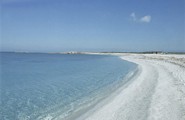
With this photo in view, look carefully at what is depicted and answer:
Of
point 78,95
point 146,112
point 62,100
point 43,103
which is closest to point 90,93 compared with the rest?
point 78,95

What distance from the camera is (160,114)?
10.1 metres

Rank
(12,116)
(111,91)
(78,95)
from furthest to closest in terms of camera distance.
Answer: (111,91), (78,95), (12,116)

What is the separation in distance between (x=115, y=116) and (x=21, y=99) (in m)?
6.80

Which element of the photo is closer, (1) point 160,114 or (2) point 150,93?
(1) point 160,114

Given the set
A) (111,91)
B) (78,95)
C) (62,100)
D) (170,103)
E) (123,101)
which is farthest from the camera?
(111,91)

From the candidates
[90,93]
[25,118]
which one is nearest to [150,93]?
[90,93]

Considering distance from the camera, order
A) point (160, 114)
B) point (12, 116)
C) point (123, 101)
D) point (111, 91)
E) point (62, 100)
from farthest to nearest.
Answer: point (111, 91) < point (62, 100) < point (123, 101) < point (12, 116) < point (160, 114)

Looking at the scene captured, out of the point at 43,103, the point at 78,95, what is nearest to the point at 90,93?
the point at 78,95

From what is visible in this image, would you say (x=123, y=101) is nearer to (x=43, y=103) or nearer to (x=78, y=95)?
(x=78, y=95)

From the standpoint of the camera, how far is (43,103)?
13477mm

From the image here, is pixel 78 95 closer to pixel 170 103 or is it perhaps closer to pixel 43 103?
pixel 43 103

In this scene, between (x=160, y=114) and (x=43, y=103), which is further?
(x=43, y=103)

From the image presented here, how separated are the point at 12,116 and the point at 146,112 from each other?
19.8 feet

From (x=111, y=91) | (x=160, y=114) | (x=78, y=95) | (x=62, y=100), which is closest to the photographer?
(x=160, y=114)
